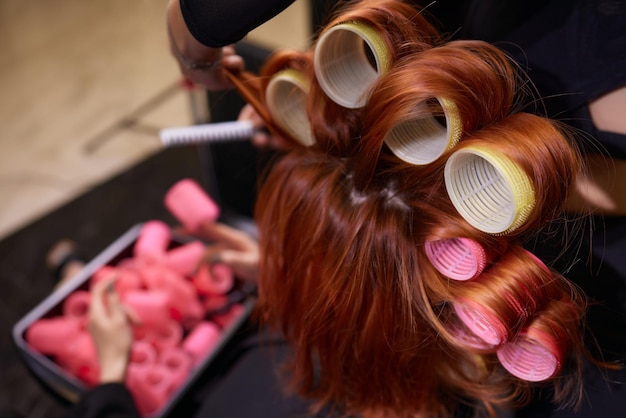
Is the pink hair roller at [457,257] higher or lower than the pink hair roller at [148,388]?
higher

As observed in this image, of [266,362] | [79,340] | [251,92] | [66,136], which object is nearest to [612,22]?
[251,92]

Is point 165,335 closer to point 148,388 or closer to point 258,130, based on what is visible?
point 148,388

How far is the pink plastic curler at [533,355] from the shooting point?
44 cm

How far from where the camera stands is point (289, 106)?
546 mm

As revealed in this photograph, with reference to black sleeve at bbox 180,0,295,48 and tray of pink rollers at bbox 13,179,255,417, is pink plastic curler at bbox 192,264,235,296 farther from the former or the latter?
black sleeve at bbox 180,0,295,48

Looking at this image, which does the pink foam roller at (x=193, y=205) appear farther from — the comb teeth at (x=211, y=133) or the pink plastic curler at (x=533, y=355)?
the pink plastic curler at (x=533, y=355)

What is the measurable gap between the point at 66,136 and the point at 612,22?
191 centimetres

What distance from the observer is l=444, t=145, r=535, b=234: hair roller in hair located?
13.6 inches

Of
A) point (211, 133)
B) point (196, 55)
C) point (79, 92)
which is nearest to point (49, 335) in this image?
point (211, 133)

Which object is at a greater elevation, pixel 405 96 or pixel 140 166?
pixel 405 96

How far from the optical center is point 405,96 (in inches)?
15.6

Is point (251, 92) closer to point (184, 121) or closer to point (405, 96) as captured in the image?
point (405, 96)

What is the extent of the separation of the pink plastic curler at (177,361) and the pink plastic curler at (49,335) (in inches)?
6.9

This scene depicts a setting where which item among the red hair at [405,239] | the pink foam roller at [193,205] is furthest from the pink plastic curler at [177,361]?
the red hair at [405,239]
